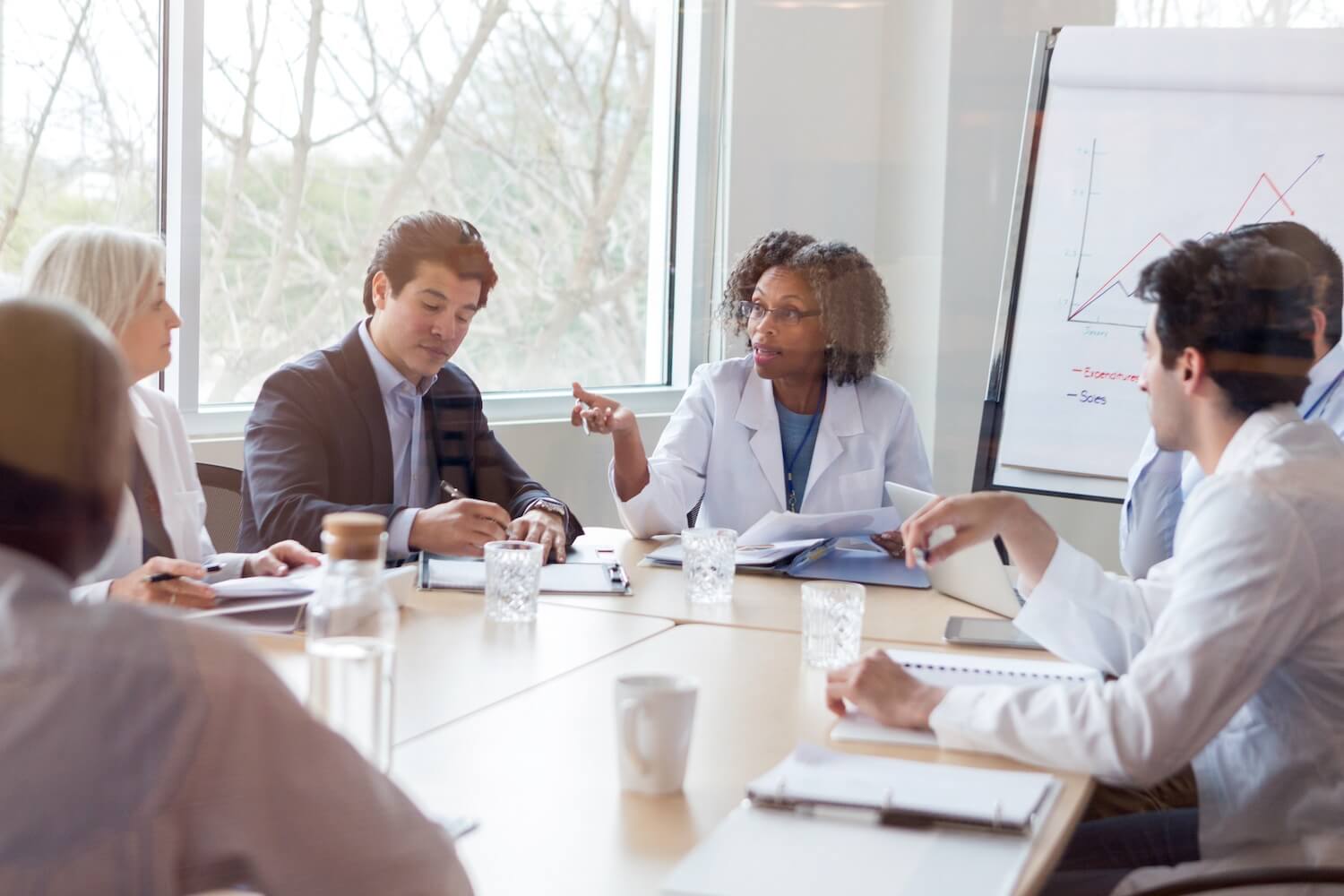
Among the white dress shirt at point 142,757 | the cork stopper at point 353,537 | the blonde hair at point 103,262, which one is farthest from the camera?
the blonde hair at point 103,262

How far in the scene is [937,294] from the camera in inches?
143

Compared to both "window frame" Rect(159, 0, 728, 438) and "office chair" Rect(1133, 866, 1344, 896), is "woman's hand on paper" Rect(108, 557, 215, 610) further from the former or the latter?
"window frame" Rect(159, 0, 728, 438)

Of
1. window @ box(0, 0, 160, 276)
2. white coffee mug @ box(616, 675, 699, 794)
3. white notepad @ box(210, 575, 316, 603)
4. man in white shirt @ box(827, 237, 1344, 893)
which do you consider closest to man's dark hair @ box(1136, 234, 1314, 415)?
man in white shirt @ box(827, 237, 1344, 893)

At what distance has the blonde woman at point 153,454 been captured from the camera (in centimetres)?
156

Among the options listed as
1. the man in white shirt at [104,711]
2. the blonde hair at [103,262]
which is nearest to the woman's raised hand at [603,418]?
the blonde hair at [103,262]

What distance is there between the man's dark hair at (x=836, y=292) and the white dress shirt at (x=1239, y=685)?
1.60m

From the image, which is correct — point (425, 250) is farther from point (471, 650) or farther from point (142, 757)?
point (142, 757)

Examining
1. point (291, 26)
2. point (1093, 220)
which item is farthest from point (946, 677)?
point (291, 26)

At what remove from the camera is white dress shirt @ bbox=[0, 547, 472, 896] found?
0.55 metres

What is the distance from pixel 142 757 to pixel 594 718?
2.54ft

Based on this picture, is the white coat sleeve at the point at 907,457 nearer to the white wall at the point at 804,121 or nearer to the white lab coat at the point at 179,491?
the white wall at the point at 804,121

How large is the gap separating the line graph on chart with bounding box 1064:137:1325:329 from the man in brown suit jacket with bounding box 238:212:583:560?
1.35 m

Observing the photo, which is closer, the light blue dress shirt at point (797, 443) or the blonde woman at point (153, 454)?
the blonde woman at point (153, 454)

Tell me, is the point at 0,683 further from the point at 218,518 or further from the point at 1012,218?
the point at 1012,218
